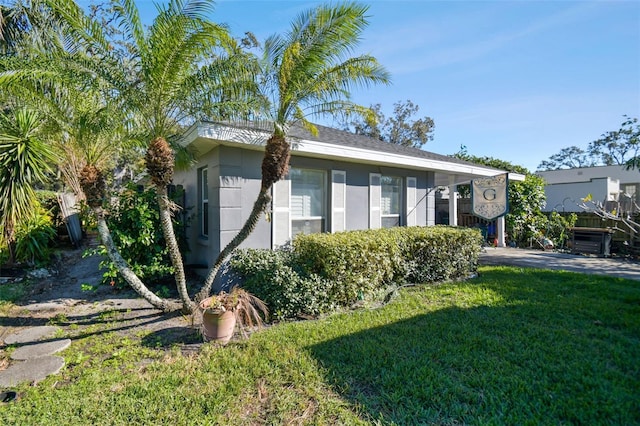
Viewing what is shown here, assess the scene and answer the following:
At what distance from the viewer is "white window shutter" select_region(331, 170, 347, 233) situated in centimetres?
759

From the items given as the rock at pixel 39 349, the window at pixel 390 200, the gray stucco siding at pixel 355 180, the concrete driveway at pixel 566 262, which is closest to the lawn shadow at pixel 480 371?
the rock at pixel 39 349

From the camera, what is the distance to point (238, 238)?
4902mm

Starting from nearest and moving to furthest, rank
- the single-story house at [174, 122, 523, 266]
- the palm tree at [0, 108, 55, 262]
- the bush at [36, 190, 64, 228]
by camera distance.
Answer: the palm tree at [0, 108, 55, 262] → the single-story house at [174, 122, 523, 266] → the bush at [36, 190, 64, 228]

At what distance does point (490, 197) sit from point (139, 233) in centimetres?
929

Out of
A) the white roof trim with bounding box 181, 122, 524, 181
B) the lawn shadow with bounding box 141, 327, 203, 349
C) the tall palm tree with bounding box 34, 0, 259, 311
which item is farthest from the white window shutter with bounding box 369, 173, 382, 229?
the lawn shadow with bounding box 141, 327, 203, 349

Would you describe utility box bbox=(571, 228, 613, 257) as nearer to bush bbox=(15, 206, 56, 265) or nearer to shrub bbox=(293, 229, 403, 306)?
shrub bbox=(293, 229, 403, 306)

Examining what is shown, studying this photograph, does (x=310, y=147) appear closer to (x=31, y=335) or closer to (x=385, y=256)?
(x=385, y=256)

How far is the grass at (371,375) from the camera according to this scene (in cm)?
271

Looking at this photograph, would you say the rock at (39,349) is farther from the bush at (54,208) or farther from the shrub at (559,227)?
the shrub at (559,227)

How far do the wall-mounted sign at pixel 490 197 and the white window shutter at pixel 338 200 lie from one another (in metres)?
4.35

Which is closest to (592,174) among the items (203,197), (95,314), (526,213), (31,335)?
(526,213)

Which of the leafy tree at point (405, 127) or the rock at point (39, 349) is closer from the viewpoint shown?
the rock at point (39, 349)

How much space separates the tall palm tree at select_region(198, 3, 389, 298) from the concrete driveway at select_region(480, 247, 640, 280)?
768 cm

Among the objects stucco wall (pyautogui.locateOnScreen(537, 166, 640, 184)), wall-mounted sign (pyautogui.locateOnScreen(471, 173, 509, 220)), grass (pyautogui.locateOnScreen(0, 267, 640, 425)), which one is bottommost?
grass (pyautogui.locateOnScreen(0, 267, 640, 425))
